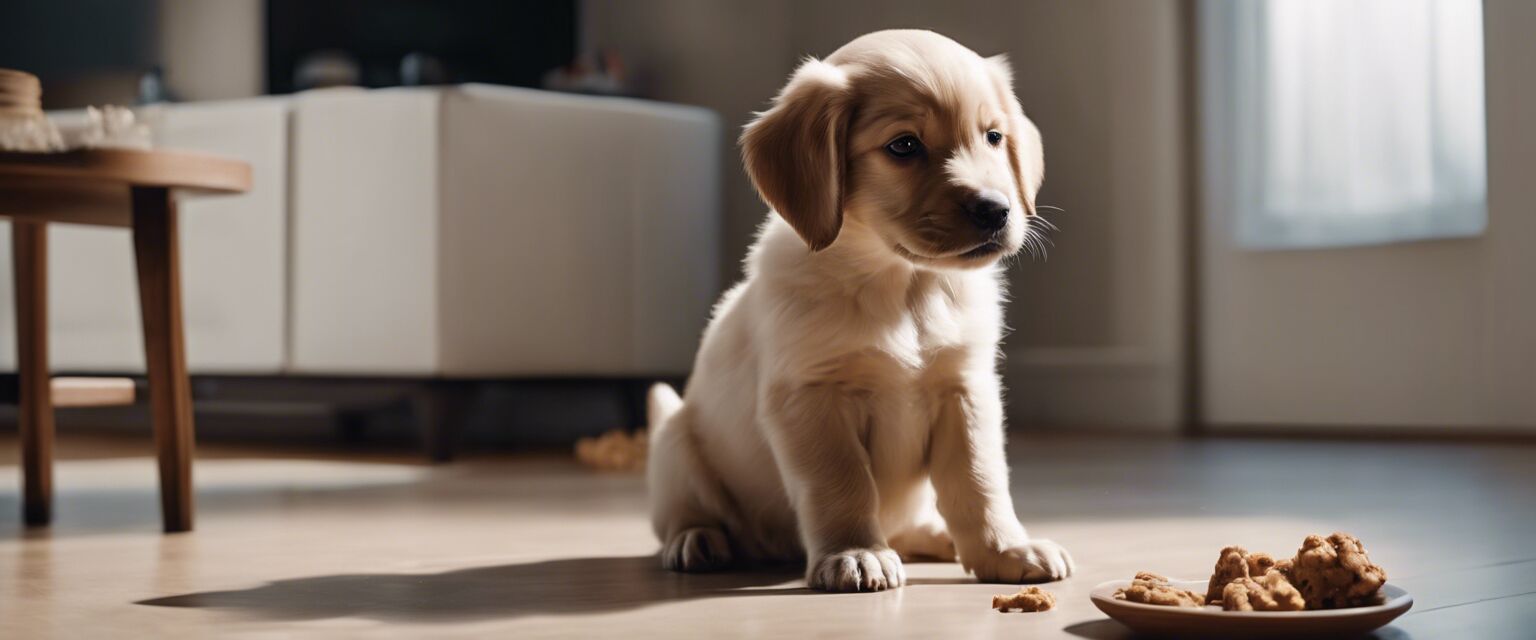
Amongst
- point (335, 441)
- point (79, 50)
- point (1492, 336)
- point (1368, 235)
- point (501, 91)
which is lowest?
point (335, 441)

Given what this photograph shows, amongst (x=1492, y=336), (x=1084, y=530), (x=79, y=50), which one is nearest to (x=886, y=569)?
(x=1084, y=530)

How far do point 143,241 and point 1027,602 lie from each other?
1539mm

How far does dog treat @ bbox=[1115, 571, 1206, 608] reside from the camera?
132cm

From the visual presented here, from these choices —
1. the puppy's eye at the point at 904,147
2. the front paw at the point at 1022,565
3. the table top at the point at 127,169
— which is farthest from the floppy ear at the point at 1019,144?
the table top at the point at 127,169

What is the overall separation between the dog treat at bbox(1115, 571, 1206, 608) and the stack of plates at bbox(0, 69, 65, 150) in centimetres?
165

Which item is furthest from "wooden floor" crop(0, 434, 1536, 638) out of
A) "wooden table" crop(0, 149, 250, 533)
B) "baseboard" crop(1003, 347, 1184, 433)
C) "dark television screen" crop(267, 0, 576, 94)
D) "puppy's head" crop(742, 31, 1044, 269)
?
"dark television screen" crop(267, 0, 576, 94)

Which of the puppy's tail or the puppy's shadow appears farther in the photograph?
the puppy's tail

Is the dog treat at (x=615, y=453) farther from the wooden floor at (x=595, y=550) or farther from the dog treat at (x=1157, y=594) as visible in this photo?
the dog treat at (x=1157, y=594)

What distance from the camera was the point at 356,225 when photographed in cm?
419

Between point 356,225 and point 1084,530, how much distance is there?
261cm

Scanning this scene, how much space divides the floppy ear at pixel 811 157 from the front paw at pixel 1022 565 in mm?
405

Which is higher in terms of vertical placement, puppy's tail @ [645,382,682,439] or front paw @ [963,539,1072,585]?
puppy's tail @ [645,382,682,439]

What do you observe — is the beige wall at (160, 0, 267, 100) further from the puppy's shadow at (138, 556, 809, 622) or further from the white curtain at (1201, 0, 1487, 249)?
the puppy's shadow at (138, 556, 809, 622)

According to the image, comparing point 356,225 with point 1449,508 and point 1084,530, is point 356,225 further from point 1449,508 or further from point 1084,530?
point 1449,508
